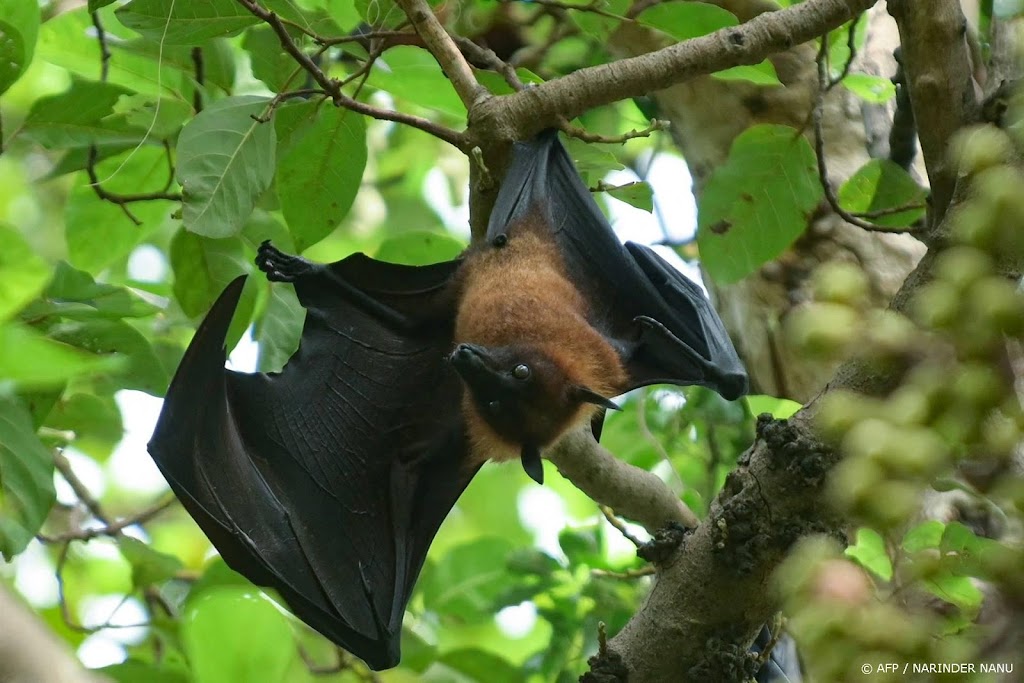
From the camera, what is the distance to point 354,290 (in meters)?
5.07

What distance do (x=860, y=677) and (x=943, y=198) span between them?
2.71 metres

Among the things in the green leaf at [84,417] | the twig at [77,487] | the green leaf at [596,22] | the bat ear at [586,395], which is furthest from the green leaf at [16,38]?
the twig at [77,487]

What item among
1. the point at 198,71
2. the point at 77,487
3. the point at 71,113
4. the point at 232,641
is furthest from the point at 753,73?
the point at 77,487

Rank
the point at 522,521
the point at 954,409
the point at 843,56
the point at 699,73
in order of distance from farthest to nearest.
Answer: the point at 522,521, the point at 843,56, the point at 699,73, the point at 954,409

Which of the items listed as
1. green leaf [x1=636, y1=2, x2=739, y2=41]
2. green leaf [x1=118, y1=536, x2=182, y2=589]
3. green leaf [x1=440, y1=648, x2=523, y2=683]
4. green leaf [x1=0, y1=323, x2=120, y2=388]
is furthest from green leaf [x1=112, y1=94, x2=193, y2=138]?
green leaf [x1=0, y1=323, x2=120, y2=388]

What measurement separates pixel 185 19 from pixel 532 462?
81.9 inches

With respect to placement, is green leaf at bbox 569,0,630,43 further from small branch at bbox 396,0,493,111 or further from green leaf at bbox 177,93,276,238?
green leaf at bbox 177,93,276,238

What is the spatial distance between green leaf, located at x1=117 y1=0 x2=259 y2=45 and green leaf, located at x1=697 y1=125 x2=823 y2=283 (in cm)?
188

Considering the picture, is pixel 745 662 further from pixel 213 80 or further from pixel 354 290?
pixel 213 80

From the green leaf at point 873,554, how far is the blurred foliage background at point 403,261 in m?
0.01

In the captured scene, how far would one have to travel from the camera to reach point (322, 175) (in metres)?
4.41

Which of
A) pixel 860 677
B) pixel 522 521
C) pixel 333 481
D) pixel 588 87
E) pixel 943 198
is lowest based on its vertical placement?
pixel 522 521

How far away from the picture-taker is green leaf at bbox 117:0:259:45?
12.8 feet

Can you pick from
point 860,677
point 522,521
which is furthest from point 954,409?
point 522,521
